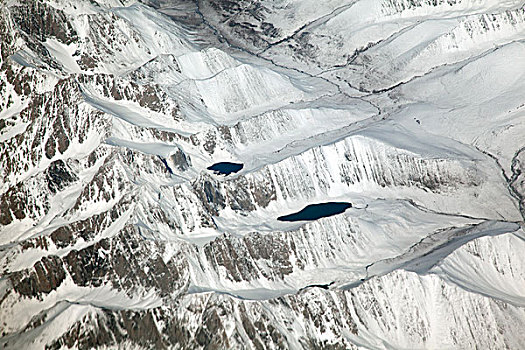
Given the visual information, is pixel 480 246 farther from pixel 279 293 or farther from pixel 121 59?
pixel 121 59

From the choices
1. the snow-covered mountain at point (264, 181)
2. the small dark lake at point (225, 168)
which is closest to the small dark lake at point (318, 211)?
the snow-covered mountain at point (264, 181)

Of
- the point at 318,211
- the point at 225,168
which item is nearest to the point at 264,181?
the point at 318,211

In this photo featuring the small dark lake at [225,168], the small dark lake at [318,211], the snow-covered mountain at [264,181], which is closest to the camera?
the snow-covered mountain at [264,181]

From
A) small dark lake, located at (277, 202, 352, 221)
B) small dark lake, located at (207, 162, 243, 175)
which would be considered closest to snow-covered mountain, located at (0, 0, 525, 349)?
small dark lake, located at (277, 202, 352, 221)

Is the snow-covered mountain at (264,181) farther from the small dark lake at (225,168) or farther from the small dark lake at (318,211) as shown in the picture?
the small dark lake at (225,168)

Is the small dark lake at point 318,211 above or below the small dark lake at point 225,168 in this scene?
below

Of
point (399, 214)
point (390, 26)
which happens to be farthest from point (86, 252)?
point (390, 26)
